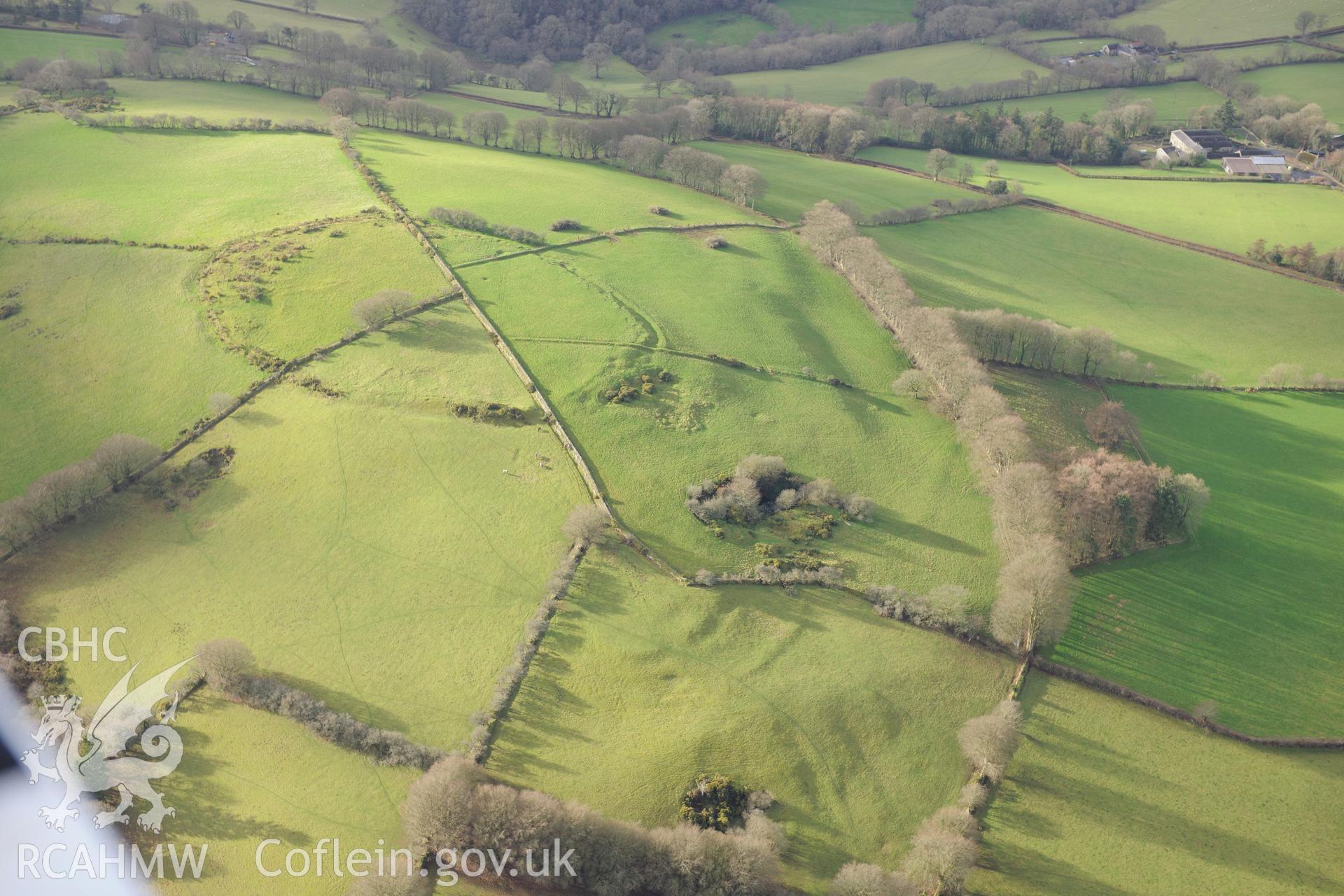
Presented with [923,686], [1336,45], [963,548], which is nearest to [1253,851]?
[923,686]

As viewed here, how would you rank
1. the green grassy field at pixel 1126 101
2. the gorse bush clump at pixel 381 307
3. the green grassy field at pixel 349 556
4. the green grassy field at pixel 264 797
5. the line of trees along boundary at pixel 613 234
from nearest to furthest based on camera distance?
1. the green grassy field at pixel 264 797
2. the green grassy field at pixel 349 556
3. the gorse bush clump at pixel 381 307
4. the line of trees along boundary at pixel 613 234
5. the green grassy field at pixel 1126 101

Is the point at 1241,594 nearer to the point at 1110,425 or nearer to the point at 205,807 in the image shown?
the point at 1110,425

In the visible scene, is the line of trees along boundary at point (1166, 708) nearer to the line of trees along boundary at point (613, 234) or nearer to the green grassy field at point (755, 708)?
the green grassy field at point (755, 708)

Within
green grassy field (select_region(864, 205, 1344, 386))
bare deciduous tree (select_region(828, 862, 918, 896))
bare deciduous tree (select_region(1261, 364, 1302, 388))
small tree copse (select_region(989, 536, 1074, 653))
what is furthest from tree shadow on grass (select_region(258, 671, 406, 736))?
bare deciduous tree (select_region(1261, 364, 1302, 388))

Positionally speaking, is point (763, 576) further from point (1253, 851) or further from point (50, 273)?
point (50, 273)

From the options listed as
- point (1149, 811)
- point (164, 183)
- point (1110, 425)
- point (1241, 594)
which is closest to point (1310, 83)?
point (1110, 425)

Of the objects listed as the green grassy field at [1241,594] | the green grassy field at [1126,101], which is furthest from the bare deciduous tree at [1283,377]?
the green grassy field at [1126,101]
